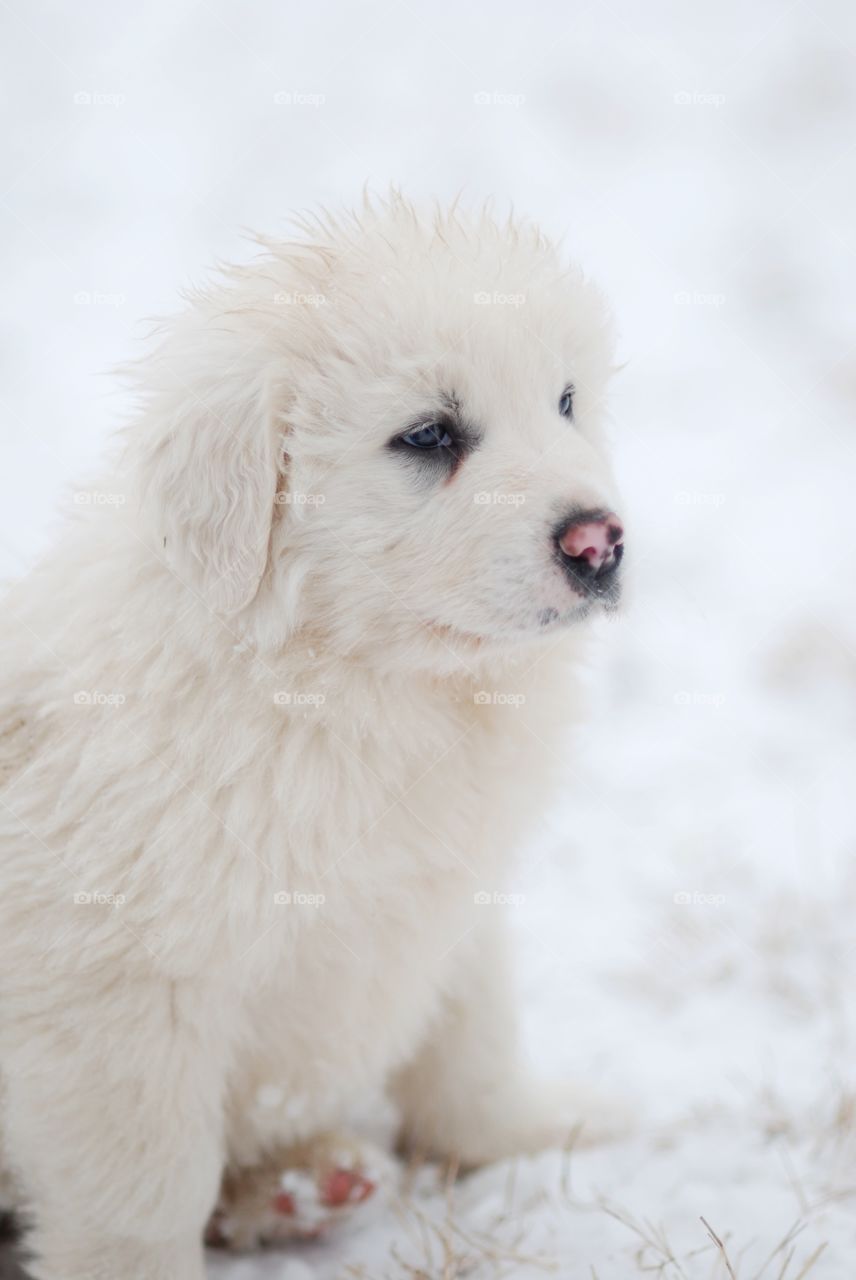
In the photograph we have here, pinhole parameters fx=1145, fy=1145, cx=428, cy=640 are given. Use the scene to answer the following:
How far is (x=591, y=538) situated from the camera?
87.5 inches

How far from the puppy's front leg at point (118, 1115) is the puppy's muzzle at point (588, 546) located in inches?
44.0

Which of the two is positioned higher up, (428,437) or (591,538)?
(428,437)

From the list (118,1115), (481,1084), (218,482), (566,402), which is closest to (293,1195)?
(481,1084)

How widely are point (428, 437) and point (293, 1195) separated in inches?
73.2

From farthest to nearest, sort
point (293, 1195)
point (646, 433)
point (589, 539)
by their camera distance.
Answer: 1. point (646, 433)
2. point (293, 1195)
3. point (589, 539)

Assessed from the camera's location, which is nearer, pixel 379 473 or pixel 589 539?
pixel 589 539

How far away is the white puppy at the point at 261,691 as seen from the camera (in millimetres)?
2250

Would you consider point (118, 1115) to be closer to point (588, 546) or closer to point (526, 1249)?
point (526, 1249)

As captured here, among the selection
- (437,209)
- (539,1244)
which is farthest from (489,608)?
(539,1244)

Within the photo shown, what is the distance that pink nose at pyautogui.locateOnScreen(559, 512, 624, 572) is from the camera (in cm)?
222

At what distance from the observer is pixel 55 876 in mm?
2283

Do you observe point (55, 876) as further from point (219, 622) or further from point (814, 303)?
point (814, 303)

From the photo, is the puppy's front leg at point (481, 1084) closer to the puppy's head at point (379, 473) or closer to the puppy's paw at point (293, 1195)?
the puppy's paw at point (293, 1195)

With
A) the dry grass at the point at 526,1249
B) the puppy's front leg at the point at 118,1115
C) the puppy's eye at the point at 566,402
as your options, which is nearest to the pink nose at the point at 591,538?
the puppy's eye at the point at 566,402
